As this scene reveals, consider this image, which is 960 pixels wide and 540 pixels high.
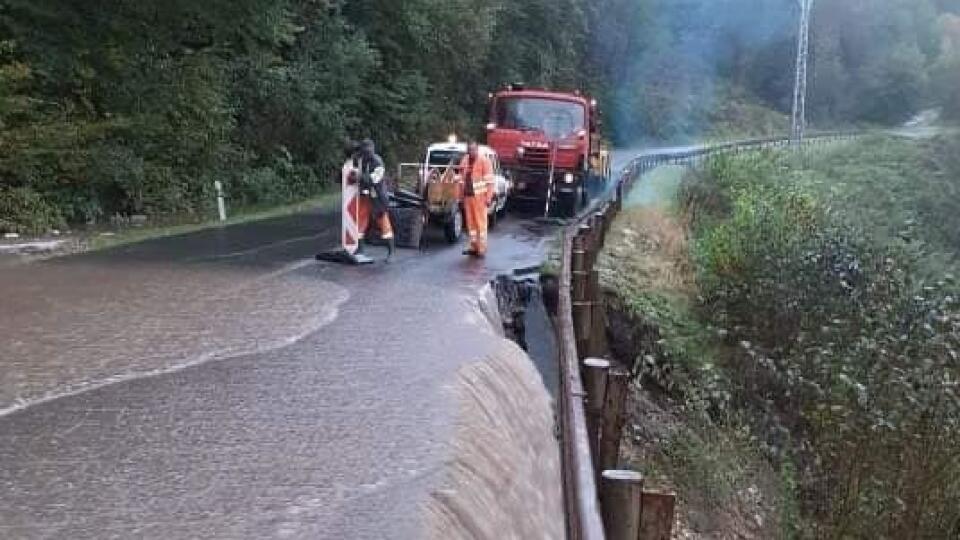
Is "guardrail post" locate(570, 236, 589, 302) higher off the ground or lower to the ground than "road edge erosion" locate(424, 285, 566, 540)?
higher

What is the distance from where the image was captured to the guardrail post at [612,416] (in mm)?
7133

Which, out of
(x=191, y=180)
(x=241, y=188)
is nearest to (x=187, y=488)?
(x=191, y=180)

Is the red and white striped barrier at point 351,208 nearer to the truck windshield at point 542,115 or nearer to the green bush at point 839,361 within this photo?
the green bush at point 839,361

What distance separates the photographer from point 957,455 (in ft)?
→ 34.8

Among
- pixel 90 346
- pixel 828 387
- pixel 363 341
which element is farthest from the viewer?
pixel 828 387

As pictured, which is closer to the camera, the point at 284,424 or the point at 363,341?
the point at 284,424

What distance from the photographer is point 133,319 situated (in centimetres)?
1002

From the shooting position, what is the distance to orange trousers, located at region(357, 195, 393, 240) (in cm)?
1403

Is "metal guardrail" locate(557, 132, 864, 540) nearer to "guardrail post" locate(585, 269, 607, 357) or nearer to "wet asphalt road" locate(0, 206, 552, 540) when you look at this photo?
"guardrail post" locate(585, 269, 607, 357)

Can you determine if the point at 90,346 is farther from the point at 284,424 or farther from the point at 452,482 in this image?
the point at 452,482

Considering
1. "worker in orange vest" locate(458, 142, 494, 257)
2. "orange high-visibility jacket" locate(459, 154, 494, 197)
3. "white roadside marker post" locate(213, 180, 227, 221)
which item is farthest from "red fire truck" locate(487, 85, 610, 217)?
"worker in orange vest" locate(458, 142, 494, 257)

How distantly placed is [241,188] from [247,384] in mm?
16396

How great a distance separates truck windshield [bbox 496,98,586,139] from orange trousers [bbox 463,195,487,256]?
26.1 feet

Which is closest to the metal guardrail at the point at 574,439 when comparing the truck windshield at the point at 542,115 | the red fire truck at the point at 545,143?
the red fire truck at the point at 545,143
